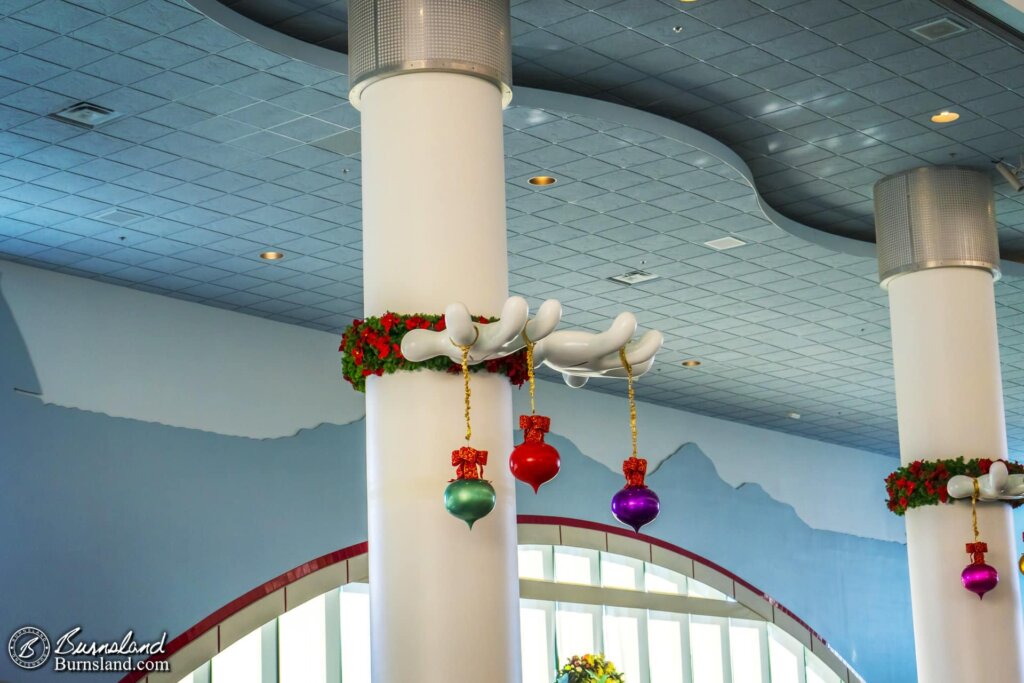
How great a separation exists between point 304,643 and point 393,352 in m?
7.63

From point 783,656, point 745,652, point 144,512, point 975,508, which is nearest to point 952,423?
point 975,508

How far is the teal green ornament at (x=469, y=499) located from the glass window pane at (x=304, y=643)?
7537 millimetres

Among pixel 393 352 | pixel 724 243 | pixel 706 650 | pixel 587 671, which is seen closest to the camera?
pixel 393 352

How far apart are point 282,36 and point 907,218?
498 centimetres

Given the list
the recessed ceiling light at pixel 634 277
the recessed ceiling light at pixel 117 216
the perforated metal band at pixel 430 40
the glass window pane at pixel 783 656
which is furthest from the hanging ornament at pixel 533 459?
the glass window pane at pixel 783 656

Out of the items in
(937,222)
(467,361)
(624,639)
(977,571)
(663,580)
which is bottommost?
(977,571)

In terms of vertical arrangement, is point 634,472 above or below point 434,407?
below

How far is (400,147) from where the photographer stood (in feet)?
19.7

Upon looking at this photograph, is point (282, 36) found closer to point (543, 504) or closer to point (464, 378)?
point (464, 378)

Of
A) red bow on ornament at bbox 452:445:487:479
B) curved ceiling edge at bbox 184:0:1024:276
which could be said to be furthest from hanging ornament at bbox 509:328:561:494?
curved ceiling edge at bbox 184:0:1024:276

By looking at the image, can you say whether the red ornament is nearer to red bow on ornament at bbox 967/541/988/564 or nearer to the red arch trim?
red bow on ornament at bbox 967/541/988/564

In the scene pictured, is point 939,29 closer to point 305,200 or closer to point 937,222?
point 937,222

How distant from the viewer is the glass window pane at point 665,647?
16.9m

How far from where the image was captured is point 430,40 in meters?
6.16
